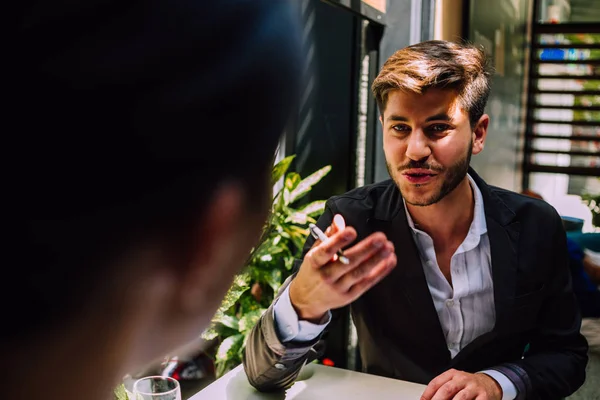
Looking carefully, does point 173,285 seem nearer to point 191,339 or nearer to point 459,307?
point 191,339

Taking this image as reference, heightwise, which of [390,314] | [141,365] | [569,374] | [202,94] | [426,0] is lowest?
[569,374]

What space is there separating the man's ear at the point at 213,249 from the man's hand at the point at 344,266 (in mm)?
719

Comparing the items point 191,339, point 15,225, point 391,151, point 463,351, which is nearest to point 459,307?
point 463,351

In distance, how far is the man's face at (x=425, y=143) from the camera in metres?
1.95

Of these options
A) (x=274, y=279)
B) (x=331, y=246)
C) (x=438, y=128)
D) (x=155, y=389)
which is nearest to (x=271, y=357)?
(x=155, y=389)

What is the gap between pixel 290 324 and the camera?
167cm

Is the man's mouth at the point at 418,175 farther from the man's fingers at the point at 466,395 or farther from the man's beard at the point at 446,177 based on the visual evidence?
the man's fingers at the point at 466,395

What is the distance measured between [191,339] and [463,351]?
5.35 feet

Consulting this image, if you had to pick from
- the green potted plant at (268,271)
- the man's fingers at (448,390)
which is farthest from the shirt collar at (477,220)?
the green potted plant at (268,271)

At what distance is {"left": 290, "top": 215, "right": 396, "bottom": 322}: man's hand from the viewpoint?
44.4 inches

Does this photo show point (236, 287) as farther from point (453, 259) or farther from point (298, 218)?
point (298, 218)

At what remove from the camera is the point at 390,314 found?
1998mm

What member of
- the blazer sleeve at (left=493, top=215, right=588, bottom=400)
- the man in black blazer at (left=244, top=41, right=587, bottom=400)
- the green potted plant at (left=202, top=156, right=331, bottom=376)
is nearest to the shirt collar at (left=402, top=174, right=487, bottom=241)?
the man in black blazer at (left=244, top=41, right=587, bottom=400)

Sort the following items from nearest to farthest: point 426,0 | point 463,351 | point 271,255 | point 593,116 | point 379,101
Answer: point 463,351 → point 379,101 → point 271,255 → point 426,0 → point 593,116
